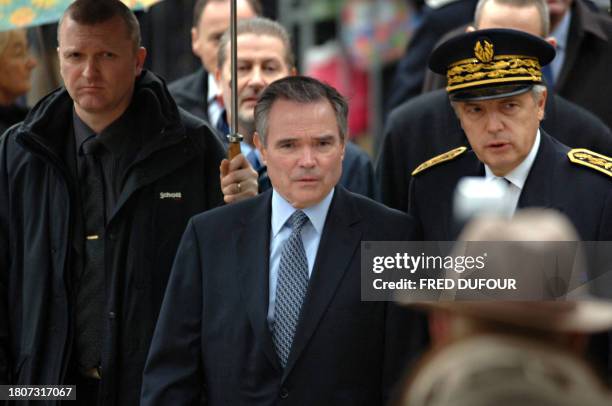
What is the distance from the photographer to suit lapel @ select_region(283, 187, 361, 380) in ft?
13.7

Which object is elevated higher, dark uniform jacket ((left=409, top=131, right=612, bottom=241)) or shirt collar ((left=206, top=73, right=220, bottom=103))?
shirt collar ((left=206, top=73, right=220, bottom=103))

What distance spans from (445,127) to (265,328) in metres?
1.76

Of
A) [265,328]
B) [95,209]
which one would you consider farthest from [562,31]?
[265,328]

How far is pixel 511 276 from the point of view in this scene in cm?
243

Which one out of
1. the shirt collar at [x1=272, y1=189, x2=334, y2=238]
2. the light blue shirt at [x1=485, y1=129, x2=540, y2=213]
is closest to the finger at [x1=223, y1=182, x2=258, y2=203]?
the shirt collar at [x1=272, y1=189, x2=334, y2=238]

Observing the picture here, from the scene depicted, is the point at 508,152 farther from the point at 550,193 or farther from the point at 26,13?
the point at 26,13

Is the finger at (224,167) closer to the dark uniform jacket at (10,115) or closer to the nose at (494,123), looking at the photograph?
the nose at (494,123)

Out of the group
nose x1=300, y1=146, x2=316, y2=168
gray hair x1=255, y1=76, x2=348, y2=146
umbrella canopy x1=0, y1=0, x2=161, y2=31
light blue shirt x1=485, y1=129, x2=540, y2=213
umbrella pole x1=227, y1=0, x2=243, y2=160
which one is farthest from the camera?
umbrella pole x1=227, y1=0, x2=243, y2=160

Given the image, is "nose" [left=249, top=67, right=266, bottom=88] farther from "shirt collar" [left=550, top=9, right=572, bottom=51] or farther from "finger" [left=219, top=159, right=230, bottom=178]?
"shirt collar" [left=550, top=9, right=572, bottom=51]

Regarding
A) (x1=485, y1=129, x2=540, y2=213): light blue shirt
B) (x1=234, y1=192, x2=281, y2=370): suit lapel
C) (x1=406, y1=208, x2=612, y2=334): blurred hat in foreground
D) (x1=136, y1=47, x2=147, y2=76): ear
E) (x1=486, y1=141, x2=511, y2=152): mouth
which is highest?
(x1=136, y1=47, x2=147, y2=76): ear

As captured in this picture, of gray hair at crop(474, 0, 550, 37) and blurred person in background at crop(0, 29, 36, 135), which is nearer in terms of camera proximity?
gray hair at crop(474, 0, 550, 37)

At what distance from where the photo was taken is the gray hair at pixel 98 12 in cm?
508

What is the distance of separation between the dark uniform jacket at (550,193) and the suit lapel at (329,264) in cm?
29

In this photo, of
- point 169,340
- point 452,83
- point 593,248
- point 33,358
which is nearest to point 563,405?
point 593,248
